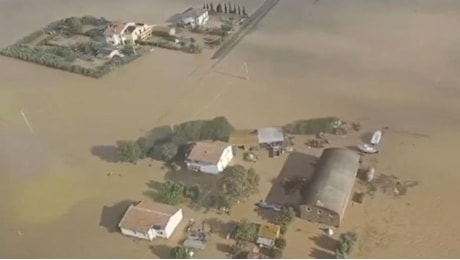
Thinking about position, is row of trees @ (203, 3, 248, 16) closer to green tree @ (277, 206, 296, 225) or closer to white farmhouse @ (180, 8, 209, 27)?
white farmhouse @ (180, 8, 209, 27)

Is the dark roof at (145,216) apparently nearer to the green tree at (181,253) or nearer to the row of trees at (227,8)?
the green tree at (181,253)

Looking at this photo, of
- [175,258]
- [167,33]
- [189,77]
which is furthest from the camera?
[167,33]

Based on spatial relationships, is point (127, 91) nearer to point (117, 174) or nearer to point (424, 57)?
point (117, 174)

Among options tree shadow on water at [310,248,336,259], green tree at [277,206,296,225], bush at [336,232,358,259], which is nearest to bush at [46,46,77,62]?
green tree at [277,206,296,225]

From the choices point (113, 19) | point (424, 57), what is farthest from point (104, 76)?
point (424, 57)

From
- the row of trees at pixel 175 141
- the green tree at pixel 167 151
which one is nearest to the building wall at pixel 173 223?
the green tree at pixel 167 151

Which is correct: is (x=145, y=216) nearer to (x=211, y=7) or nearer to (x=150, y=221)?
(x=150, y=221)
